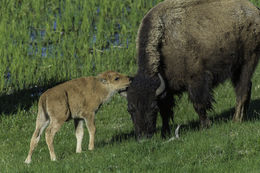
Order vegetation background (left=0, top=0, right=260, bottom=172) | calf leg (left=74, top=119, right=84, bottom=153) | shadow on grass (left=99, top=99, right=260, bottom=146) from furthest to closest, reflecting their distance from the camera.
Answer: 1. shadow on grass (left=99, top=99, right=260, bottom=146)
2. calf leg (left=74, top=119, right=84, bottom=153)
3. vegetation background (left=0, top=0, right=260, bottom=172)

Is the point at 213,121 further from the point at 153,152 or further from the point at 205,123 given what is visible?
the point at 153,152

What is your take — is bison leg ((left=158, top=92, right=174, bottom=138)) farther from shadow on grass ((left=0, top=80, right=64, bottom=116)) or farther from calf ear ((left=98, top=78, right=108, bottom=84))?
shadow on grass ((left=0, top=80, right=64, bottom=116))

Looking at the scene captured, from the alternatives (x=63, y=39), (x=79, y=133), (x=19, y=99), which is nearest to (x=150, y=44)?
(x=79, y=133)

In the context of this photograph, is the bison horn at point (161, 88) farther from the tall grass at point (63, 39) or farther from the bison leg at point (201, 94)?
the tall grass at point (63, 39)

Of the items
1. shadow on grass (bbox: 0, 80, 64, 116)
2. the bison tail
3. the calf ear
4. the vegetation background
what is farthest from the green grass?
shadow on grass (bbox: 0, 80, 64, 116)

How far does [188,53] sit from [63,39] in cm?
723

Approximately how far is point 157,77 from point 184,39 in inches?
37.9

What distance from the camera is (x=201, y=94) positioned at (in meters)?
9.96

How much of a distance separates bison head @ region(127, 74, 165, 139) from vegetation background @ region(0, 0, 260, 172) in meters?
0.28

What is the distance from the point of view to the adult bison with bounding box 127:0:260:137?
30.9ft

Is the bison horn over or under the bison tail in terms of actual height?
under

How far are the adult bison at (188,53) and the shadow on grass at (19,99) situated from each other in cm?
413

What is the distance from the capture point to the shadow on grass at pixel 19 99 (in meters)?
13.0

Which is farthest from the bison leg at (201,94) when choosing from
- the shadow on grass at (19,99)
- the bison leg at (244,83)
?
the shadow on grass at (19,99)
